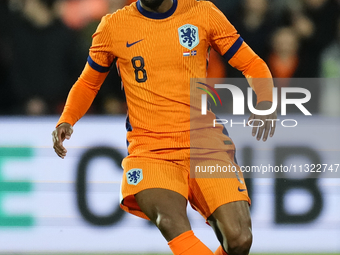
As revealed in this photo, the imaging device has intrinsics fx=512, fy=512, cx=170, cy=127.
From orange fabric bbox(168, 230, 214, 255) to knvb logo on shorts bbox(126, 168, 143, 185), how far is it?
1.17ft

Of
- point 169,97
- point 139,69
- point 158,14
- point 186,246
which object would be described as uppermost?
point 158,14

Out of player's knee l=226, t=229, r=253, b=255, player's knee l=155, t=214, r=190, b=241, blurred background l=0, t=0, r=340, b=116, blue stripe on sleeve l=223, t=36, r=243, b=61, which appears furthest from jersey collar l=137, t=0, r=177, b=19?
blurred background l=0, t=0, r=340, b=116

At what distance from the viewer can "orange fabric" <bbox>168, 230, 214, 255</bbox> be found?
7.32 ft

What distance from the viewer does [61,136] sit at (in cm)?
257

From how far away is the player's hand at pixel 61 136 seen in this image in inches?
98.1

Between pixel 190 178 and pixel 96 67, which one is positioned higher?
pixel 96 67

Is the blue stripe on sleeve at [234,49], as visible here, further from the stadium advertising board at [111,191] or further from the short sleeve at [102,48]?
the stadium advertising board at [111,191]

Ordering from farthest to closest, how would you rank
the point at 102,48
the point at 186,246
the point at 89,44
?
the point at 89,44 → the point at 102,48 → the point at 186,246

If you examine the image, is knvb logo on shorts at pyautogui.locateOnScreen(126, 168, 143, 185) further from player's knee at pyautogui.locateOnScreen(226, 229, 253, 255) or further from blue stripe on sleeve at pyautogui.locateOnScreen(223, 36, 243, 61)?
blue stripe on sleeve at pyautogui.locateOnScreen(223, 36, 243, 61)

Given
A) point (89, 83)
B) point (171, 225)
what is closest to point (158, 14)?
A: point (89, 83)

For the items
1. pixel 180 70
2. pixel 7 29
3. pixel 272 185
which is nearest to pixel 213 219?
pixel 180 70

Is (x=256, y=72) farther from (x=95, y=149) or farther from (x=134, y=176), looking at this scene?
(x=95, y=149)

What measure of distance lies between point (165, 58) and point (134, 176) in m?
0.60

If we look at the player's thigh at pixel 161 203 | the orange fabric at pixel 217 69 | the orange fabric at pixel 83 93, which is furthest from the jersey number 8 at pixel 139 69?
the orange fabric at pixel 217 69
